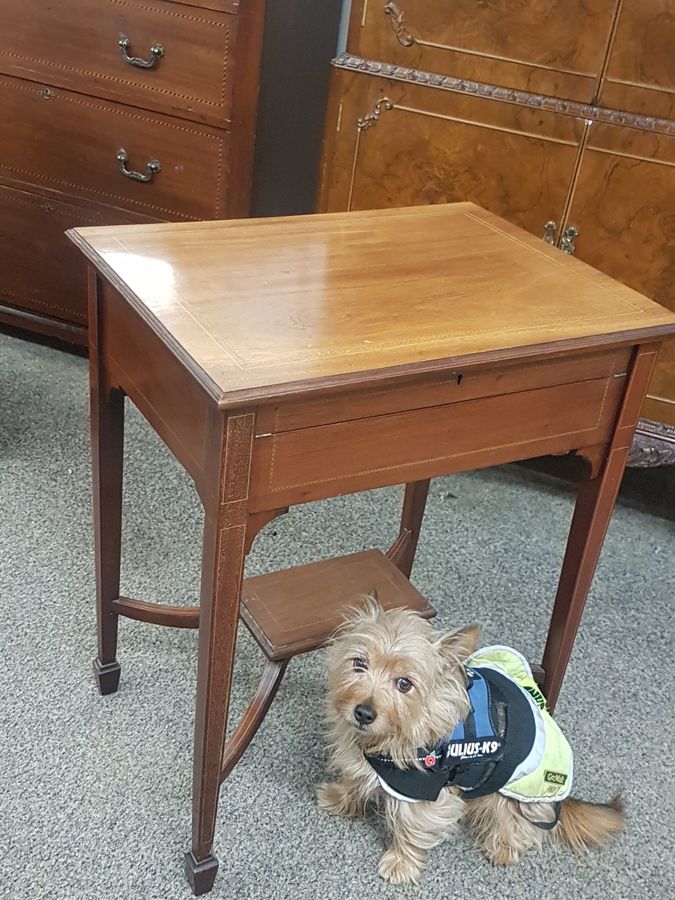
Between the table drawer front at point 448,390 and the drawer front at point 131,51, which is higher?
the drawer front at point 131,51

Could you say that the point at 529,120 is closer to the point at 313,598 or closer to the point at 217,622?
the point at 313,598

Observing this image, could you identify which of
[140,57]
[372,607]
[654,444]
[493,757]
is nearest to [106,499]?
[372,607]

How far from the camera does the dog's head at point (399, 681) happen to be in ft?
4.51

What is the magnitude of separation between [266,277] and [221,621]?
18.7 inches

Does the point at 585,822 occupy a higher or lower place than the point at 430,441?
lower

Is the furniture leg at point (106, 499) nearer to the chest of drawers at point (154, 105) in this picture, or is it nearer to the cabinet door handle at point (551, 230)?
the chest of drawers at point (154, 105)

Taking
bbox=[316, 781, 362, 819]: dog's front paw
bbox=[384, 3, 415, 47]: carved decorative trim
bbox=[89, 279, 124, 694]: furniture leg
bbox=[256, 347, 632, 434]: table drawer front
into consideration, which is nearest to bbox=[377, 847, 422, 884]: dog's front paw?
bbox=[316, 781, 362, 819]: dog's front paw

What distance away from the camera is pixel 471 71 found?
2188mm

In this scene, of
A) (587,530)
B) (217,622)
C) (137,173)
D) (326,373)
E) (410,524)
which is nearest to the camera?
(326,373)

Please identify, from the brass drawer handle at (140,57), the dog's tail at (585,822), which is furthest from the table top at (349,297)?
the brass drawer handle at (140,57)

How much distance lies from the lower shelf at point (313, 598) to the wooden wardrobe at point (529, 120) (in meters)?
0.94

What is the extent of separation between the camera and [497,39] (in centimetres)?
214

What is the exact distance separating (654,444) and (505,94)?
90 cm

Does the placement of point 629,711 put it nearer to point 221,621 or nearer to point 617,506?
point 617,506
